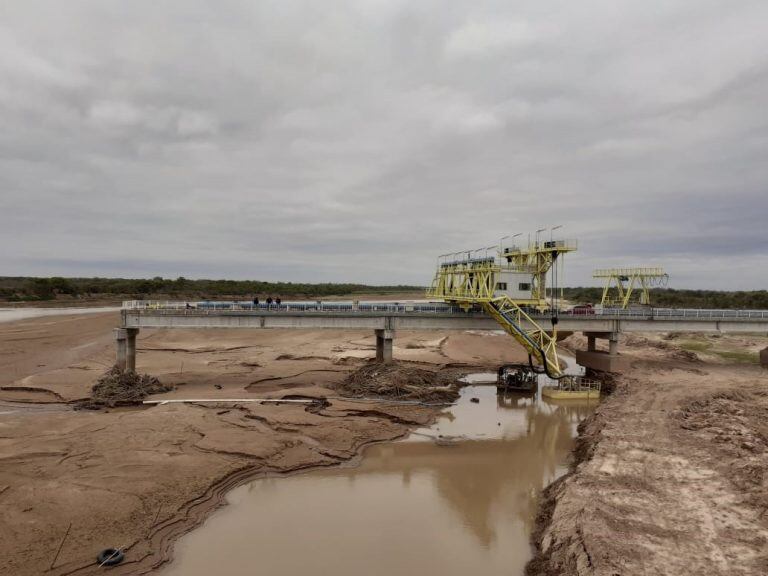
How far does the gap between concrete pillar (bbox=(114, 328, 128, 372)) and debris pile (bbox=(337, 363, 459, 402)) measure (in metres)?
15.9

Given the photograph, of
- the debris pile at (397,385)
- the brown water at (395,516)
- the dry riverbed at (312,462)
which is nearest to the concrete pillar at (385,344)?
the debris pile at (397,385)

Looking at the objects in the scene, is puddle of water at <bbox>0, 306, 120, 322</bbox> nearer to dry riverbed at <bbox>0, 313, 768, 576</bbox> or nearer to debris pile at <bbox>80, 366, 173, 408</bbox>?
dry riverbed at <bbox>0, 313, 768, 576</bbox>

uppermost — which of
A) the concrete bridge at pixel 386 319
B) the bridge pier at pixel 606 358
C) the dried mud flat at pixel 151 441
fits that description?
the concrete bridge at pixel 386 319

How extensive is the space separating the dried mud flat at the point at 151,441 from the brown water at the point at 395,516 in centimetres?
122

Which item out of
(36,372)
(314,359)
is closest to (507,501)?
(314,359)

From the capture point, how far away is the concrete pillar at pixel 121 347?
3322 centimetres

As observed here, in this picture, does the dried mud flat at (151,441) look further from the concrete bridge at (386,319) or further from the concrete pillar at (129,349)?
the concrete bridge at (386,319)

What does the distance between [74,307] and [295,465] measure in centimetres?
9755

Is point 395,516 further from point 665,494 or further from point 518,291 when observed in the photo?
point 518,291

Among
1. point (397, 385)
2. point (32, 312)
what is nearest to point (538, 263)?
point (397, 385)

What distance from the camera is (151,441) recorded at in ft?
66.5

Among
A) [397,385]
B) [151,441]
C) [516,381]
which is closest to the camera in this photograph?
[151,441]

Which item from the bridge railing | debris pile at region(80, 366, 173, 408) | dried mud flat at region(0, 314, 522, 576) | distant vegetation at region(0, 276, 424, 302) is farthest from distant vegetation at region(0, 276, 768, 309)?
debris pile at region(80, 366, 173, 408)

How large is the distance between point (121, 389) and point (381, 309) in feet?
62.8
